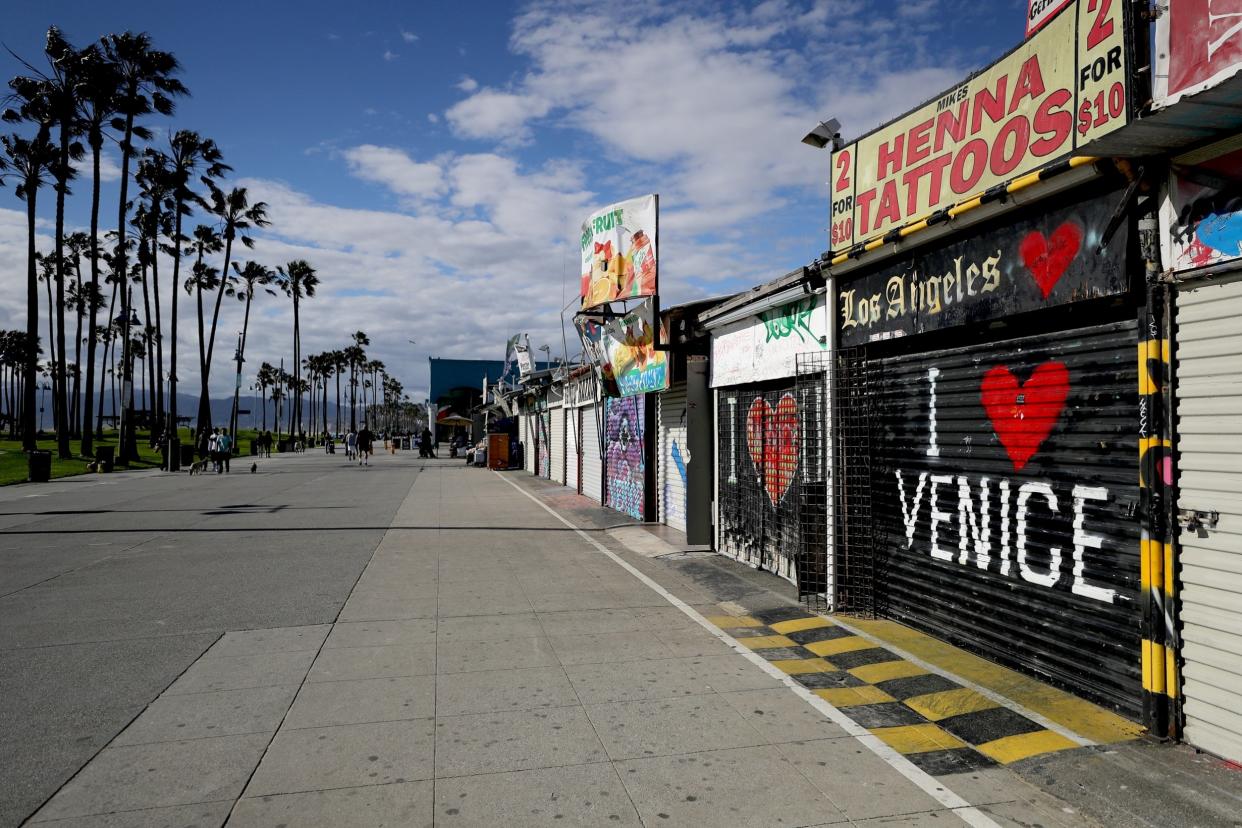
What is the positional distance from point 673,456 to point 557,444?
14.0m

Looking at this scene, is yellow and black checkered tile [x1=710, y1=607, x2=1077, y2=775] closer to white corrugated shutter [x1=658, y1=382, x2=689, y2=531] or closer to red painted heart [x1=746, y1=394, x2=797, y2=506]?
red painted heart [x1=746, y1=394, x2=797, y2=506]

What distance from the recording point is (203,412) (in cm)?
4344

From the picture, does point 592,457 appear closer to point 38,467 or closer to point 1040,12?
point 1040,12

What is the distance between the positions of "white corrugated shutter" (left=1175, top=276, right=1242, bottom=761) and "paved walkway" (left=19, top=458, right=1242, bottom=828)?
1186 millimetres

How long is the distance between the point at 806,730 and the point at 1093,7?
4799 millimetres

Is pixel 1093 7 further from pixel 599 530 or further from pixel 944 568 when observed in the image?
pixel 599 530

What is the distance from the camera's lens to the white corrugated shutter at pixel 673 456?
14.6 metres

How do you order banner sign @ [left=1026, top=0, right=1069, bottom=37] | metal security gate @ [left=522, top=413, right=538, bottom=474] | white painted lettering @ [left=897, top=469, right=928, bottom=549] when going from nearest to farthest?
banner sign @ [left=1026, top=0, right=1069, bottom=37] < white painted lettering @ [left=897, top=469, right=928, bottom=549] < metal security gate @ [left=522, top=413, right=538, bottom=474]

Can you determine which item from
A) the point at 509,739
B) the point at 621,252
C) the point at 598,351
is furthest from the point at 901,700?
the point at 598,351

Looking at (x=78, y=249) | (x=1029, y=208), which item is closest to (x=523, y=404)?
(x=1029, y=208)

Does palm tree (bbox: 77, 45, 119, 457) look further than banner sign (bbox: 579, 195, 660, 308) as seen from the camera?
Yes

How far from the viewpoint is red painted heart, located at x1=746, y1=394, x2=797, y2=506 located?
9672mm

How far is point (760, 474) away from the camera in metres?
10.6

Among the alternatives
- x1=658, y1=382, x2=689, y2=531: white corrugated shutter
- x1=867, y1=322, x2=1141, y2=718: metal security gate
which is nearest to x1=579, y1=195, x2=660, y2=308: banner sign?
x1=658, y1=382, x2=689, y2=531: white corrugated shutter
